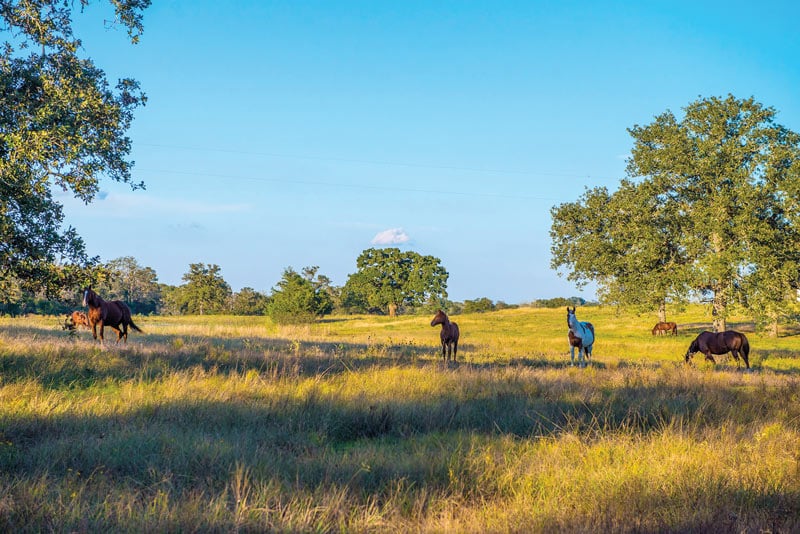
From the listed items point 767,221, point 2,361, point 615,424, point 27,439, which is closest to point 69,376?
point 2,361

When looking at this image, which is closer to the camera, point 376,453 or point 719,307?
point 376,453

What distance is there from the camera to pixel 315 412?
895cm

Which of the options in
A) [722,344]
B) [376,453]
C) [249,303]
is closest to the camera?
[376,453]

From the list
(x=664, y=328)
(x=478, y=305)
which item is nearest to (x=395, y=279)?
(x=478, y=305)

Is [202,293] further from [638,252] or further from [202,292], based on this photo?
[638,252]

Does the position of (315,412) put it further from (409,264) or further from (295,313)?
(409,264)

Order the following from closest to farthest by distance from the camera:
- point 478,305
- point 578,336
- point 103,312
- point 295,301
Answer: point 103,312
point 578,336
point 295,301
point 478,305

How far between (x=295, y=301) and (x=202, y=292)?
45827 millimetres

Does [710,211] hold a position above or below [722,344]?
above

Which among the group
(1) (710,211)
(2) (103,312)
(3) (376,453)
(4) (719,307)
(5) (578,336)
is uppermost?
(1) (710,211)

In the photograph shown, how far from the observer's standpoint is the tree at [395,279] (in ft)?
357

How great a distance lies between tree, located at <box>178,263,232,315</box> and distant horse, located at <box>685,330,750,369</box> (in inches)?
3734

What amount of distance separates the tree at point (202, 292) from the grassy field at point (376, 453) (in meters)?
99.4

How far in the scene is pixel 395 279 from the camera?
111 meters
